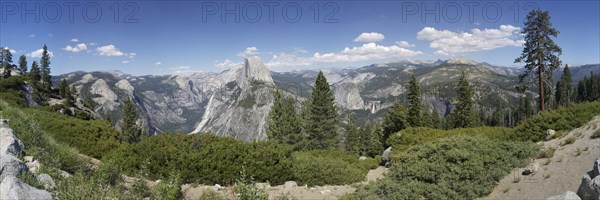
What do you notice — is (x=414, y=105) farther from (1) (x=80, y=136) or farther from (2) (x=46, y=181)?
(2) (x=46, y=181)

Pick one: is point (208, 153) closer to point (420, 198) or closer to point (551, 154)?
point (420, 198)

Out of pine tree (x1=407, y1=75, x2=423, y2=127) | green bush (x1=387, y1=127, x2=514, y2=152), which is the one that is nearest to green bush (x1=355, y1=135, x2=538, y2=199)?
green bush (x1=387, y1=127, x2=514, y2=152)

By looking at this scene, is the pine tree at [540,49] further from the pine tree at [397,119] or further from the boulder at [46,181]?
the boulder at [46,181]

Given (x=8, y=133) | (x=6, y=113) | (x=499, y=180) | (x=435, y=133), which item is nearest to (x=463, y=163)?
(x=499, y=180)

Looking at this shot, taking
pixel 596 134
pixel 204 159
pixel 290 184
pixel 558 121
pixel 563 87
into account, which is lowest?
pixel 290 184

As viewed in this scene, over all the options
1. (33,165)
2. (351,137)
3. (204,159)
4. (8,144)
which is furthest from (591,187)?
(351,137)

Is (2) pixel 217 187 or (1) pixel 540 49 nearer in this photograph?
(2) pixel 217 187
